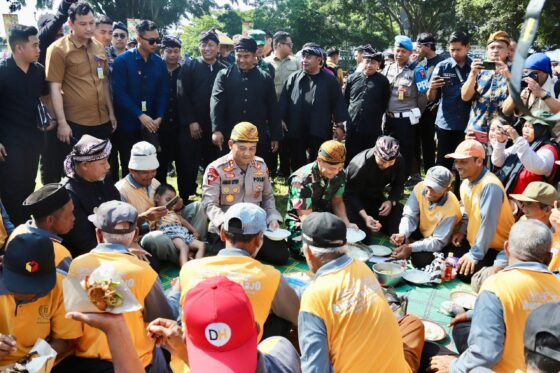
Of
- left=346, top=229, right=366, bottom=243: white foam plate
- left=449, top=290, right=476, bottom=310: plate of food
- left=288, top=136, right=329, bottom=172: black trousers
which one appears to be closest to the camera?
left=449, top=290, right=476, bottom=310: plate of food

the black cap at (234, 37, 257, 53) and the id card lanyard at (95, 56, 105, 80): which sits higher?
the black cap at (234, 37, 257, 53)

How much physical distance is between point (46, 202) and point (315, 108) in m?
4.01

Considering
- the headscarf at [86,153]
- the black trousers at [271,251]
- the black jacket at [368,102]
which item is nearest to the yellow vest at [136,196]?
the headscarf at [86,153]

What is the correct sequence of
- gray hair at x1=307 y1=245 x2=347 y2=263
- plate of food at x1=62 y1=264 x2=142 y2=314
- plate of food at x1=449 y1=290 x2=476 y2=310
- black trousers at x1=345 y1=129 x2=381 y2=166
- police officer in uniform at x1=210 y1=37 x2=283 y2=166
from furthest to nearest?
1. black trousers at x1=345 y1=129 x2=381 y2=166
2. police officer in uniform at x1=210 y1=37 x2=283 y2=166
3. plate of food at x1=449 y1=290 x2=476 y2=310
4. gray hair at x1=307 y1=245 x2=347 y2=263
5. plate of food at x1=62 y1=264 x2=142 y2=314

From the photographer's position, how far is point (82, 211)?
379 centimetres

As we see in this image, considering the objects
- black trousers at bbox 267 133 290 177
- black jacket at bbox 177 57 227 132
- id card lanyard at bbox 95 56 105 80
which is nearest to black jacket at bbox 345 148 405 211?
black trousers at bbox 267 133 290 177

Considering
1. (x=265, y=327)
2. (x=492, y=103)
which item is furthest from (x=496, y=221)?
(x=265, y=327)

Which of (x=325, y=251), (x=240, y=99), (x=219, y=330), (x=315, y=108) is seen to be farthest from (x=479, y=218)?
(x=219, y=330)

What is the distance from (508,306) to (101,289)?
192 cm

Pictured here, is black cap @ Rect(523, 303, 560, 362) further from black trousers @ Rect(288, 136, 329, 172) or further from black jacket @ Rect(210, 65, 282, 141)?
black trousers @ Rect(288, 136, 329, 172)

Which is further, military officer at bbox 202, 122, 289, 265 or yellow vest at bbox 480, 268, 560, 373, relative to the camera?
military officer at bbox 202, 122, 289, 265

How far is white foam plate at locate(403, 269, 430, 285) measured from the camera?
4234 millimetres

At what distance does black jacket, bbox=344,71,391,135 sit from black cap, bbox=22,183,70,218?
14.8 feet

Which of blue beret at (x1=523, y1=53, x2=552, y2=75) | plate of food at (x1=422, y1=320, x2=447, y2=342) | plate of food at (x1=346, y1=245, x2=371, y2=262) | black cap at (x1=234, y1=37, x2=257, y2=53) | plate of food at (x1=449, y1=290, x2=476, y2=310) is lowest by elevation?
plate of food at (x1=422, y1=320, x2=447, y2=342)
